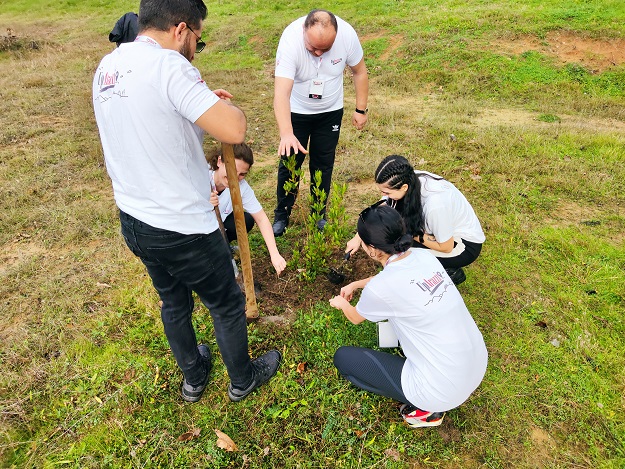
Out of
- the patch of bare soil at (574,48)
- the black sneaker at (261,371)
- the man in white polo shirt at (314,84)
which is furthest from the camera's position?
the patch of bare soil at (574,48)

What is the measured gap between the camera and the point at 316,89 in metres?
3.52

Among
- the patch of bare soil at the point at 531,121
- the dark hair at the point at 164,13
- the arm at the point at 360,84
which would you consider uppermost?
the dark hair at the point at 164,13

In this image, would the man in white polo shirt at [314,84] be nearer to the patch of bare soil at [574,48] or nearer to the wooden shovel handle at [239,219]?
the wooden shovel handle at [239,219]

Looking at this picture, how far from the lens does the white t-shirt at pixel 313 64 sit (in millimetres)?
3318

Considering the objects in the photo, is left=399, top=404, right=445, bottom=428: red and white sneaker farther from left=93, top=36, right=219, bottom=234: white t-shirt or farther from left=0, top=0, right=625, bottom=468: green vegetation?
left=93, top=36, right=219, bottom=234: white t-shirt

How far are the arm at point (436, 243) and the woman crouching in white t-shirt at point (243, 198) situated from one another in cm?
115

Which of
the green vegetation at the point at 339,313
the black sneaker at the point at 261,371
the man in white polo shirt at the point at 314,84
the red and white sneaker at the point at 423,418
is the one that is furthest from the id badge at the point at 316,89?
the red and white sneaker at the point at 423,418

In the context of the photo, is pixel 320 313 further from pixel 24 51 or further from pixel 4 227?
pixel 24 51

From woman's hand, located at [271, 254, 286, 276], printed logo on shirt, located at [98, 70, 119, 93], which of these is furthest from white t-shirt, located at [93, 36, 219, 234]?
woman's hand, located at [271, 254, 286, 276]

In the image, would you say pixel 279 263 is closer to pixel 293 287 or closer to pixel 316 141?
pixel 293 287

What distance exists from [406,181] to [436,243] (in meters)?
0.57

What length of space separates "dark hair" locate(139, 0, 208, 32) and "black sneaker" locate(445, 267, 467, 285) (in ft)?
8.92

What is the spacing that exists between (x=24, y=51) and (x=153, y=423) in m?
15.2

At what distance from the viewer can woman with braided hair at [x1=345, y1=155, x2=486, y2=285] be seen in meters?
2.80
